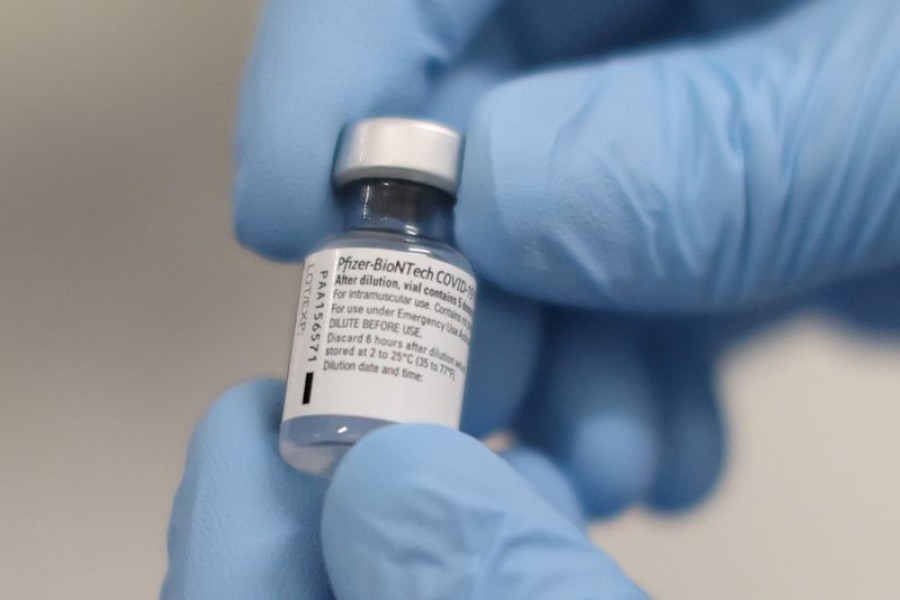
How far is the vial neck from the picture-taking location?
559mm

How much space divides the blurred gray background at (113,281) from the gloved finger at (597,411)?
393 millimetres

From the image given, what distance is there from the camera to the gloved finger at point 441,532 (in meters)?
0.50

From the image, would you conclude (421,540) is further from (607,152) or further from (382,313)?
(607,152)

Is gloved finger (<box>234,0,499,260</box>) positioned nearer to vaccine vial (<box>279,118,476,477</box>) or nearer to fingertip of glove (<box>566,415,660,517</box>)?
vaccine vial (<box>279,118,476,477</box>)

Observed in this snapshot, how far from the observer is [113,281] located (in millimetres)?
992

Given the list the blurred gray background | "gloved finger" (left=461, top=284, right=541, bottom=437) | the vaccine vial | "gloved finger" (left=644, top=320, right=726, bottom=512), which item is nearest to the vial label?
the vaccine vial

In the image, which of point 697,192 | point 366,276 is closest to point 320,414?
point 366,276

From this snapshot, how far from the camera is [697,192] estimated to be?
0.56 m

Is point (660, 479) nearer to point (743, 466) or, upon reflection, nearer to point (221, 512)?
point (743, 466)

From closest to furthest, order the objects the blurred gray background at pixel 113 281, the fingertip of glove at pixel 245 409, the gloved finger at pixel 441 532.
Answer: the gloved finger at pixel 441 532, the fingertip of glove at pixel 245 409, the blurred gray background at pixel 113 281

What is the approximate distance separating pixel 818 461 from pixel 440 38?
431mm

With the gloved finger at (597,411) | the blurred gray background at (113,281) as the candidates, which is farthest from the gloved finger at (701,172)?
the blurred gray background at (113,281)

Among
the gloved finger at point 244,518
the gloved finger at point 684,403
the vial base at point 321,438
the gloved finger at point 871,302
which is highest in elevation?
the gloved finger at point 871,302

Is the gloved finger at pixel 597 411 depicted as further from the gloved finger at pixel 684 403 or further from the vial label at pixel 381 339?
the vial label at pixel 381 339
